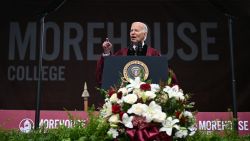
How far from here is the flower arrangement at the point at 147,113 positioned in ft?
9.51

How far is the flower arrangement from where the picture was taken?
9.51ft

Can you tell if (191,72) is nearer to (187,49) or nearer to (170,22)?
(187,49)

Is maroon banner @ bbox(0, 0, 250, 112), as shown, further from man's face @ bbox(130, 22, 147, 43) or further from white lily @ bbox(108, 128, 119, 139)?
white lily @ bbox(108, 128, 119, 139)

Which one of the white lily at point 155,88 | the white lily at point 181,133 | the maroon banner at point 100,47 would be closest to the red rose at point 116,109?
the white lily at point 155,88

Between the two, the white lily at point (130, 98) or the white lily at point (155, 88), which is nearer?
the white lily at point (130, 98)

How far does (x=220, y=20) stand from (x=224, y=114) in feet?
5.19

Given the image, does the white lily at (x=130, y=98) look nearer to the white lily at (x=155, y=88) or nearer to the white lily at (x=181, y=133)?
the white lily at (x=155, y=88)

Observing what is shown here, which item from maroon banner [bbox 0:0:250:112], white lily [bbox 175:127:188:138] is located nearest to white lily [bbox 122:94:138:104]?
white lily [bbox 175:127:188:138]

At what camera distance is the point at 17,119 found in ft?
25.3

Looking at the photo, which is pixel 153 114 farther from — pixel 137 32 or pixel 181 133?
pixel 137 32

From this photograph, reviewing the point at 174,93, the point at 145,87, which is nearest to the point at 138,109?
the point at 145,87

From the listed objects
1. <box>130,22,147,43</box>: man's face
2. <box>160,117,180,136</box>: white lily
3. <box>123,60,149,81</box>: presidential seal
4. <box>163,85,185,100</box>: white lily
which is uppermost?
<box>130,22,147,43</box>: man's face

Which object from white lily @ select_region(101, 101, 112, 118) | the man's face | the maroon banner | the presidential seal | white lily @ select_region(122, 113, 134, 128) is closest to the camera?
white lily @ select_region(122, 113, 134, 128)

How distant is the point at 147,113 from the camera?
2.92m
